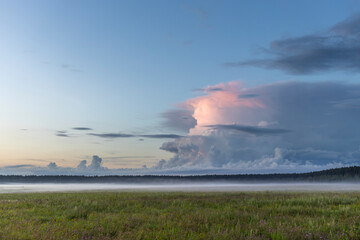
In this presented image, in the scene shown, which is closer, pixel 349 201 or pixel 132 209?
pixel 132 209

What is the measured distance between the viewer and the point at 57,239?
1063 centimetres

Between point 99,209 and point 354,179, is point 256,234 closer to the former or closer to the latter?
point 99,209

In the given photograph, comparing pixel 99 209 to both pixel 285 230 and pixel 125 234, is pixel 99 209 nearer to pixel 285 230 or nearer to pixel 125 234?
pixel 125 234

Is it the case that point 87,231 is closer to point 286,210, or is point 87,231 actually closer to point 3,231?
point 3,231

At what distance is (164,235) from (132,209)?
33.8ft

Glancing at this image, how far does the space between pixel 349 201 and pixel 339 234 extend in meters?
16.6

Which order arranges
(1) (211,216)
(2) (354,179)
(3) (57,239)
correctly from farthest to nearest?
(2) (354,179) < (1) (211,216) < (3) (57,239)

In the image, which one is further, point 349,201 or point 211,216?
point 349,201

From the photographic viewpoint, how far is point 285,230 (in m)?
12.1

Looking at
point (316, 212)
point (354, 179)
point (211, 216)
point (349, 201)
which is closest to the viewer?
point (211, 216)

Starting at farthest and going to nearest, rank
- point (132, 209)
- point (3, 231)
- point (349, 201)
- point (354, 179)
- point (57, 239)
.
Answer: point (354, 179), point (349, 201), point (132, 209), point (3, 231), point (57, 239)

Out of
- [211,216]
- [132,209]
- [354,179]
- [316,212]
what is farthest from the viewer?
[354,179]

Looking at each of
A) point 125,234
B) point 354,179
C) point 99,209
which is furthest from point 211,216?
point 354,179

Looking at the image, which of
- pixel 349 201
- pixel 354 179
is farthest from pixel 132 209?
pixel 354 179
